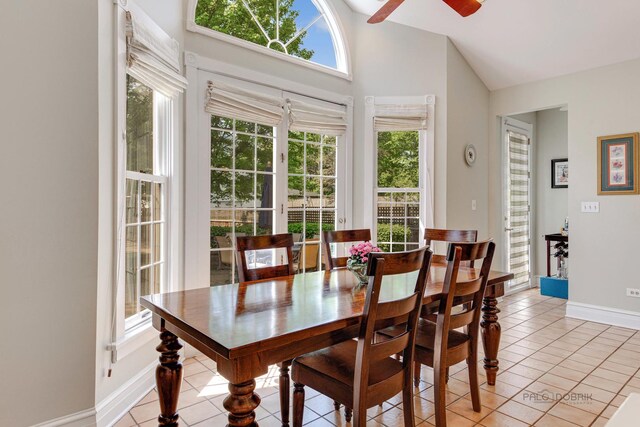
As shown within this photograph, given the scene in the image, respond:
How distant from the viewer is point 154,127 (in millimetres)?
2775

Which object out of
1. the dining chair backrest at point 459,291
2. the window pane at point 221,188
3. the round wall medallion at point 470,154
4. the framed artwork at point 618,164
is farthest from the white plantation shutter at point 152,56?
the framed artwork at point 618,164

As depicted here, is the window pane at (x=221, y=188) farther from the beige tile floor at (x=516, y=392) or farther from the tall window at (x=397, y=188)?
the tall window at (x=397, y=188)

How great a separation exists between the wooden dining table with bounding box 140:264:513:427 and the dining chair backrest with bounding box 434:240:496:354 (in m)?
0.08

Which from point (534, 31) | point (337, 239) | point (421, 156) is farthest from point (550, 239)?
point (337, 239)

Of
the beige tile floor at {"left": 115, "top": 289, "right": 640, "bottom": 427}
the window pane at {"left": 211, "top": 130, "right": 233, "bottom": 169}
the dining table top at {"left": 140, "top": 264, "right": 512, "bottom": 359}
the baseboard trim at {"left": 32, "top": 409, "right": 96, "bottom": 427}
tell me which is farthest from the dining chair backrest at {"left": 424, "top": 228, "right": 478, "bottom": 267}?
the baseboard trim at {"left": 32, "top": 409, "right": 96, "bottom": 427}

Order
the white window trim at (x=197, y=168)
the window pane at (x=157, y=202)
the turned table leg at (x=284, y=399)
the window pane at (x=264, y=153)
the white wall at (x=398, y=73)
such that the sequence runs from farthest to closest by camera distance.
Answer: the white wall at (x=398, y=73)
the window pane at (x=264, y=153)
the white window trim at (x=197, y=168)
the window pane at (x=157, y=202)
the turned table leg at (x=284, y=399)

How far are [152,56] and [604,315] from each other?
482 cm

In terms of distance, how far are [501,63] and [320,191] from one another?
8.45 ft

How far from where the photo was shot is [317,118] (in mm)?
3932

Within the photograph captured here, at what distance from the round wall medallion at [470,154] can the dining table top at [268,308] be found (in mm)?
2303

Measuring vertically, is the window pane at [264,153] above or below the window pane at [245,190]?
above

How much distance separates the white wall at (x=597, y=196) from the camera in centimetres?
377

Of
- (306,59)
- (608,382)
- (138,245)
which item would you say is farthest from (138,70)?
(608,382)

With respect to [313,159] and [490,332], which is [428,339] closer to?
[490,332]
